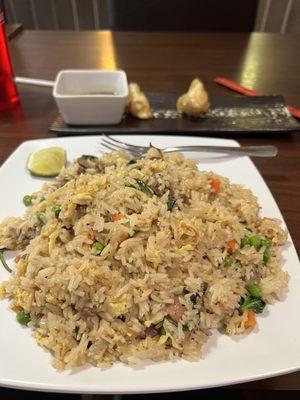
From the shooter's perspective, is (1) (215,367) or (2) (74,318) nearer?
(1) (215,367)

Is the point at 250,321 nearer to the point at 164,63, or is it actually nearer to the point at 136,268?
the point at 136,268

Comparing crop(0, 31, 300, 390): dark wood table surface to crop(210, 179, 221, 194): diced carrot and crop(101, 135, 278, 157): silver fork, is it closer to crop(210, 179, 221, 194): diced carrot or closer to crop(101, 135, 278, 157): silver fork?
crop(101, 135, 278, 157): silver fork

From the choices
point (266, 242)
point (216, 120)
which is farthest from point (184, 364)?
point (216, 120)

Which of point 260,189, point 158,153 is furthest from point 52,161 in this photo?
point 260,189

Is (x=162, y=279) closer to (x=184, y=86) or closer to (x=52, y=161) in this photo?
(x=52, y=161)

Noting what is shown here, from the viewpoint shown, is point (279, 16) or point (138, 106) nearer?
point (138, 106)
